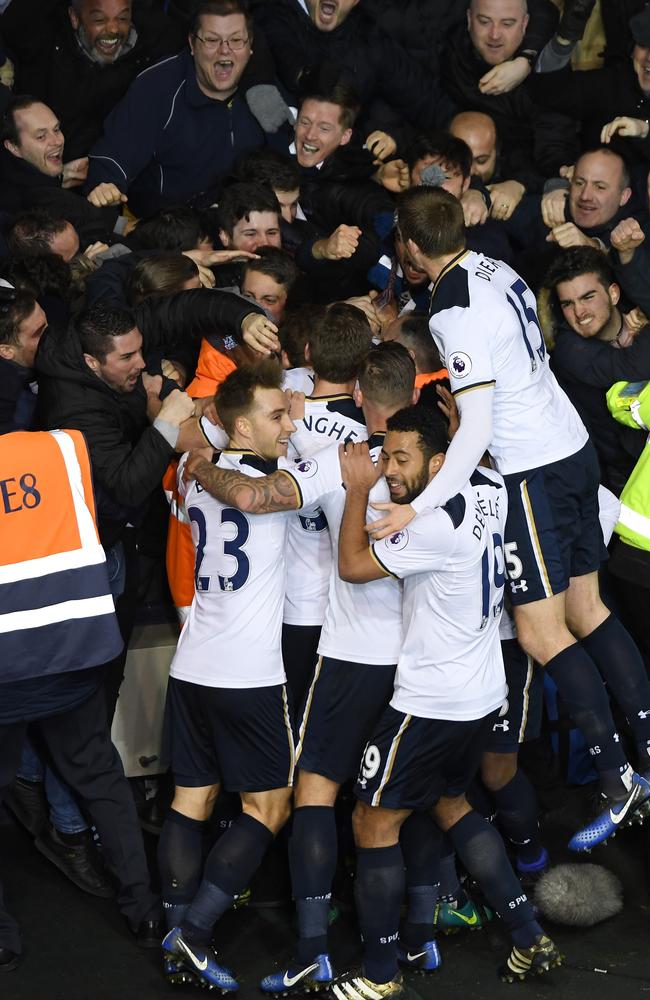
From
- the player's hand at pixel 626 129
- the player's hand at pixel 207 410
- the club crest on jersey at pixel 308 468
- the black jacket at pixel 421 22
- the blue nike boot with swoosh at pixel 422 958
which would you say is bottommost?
the blue nike boot with swoosh at pixel 422 958

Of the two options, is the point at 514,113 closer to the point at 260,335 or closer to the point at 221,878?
the point at 260,335

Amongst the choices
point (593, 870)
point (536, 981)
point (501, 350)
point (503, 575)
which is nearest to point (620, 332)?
point (501, 350)

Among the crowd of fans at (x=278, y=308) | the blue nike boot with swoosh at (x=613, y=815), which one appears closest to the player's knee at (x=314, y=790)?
the crowd of fans at (x=278, y=308)

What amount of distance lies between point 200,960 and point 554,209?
153 inches

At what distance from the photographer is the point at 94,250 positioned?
21.3 ft

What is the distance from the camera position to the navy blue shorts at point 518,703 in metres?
5.71

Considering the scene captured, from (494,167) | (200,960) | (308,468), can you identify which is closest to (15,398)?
(308,468)

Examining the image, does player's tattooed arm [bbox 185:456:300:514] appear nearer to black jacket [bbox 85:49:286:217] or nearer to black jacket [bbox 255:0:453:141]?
black jacket [bbox 85:49:286:217]

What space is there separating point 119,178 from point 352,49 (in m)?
1.48

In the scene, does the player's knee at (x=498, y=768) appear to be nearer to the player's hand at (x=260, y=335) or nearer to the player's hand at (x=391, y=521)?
the player's hand at (x=391, y=521)

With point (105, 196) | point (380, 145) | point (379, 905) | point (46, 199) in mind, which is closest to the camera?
point (379, 905)

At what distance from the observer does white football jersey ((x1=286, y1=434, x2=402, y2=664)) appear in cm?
523

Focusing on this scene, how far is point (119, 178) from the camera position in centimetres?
713

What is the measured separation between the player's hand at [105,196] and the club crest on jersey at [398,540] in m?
2.79
